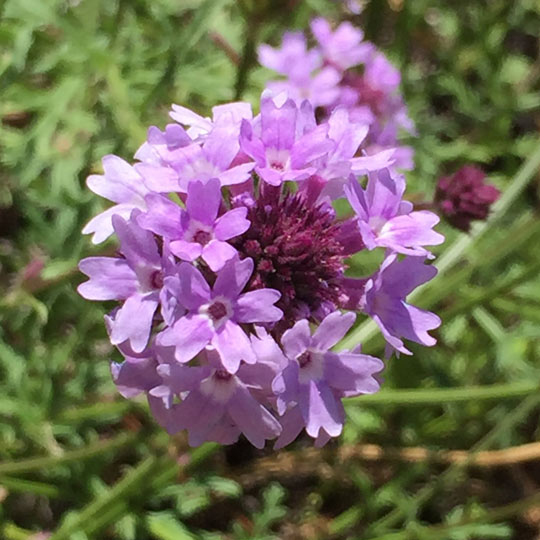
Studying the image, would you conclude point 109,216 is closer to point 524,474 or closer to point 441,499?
point 441,499

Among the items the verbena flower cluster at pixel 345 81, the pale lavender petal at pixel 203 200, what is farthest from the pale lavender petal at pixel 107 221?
the verbena flower cluster at pixel 345 81

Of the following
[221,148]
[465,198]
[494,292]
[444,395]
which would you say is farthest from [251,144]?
[494,292]

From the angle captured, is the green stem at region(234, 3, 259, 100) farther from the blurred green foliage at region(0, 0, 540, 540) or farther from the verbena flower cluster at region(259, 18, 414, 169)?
Answer: the verbena flower cluster at region(259, 18, 414, 169)

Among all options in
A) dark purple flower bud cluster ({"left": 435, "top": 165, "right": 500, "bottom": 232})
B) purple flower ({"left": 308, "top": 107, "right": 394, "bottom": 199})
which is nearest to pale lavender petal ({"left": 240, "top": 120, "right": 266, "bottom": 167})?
purple flower ({"left": 308, "top": 107, "right": 394, "bottom": 199})

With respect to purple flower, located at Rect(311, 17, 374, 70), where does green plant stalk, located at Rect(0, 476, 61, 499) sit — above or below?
below

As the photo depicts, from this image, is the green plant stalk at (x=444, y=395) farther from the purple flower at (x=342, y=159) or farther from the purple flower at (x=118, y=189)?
the purple flower at (x=118, y=189)

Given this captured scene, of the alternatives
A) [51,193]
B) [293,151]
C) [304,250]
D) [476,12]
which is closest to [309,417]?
[304,250]
